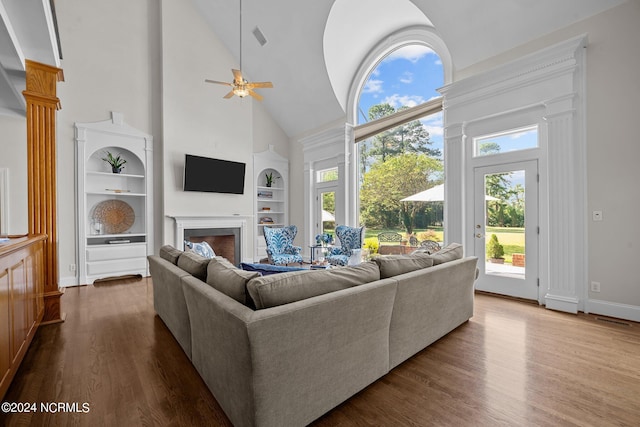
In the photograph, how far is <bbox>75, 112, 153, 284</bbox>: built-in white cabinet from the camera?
5.20 meters

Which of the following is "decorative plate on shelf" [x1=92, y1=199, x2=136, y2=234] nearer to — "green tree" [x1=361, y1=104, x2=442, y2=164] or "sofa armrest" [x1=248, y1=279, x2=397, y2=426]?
"green tree" [x1=361, y1=104, x2=442, y2=164]

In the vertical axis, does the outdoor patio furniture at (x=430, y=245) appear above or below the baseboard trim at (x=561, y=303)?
above

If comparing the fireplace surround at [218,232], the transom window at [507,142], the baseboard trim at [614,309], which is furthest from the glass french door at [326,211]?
the baseboard trim at [614,309]

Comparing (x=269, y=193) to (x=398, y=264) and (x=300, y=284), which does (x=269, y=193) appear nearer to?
(x=398, y=264)

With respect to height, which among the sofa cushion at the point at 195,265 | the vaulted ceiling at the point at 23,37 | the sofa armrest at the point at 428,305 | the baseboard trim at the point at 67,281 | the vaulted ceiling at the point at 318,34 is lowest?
the baseboard trim at the point at 67,281

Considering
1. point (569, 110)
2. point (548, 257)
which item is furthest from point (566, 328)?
point (569, 110)

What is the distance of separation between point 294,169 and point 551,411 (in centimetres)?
692

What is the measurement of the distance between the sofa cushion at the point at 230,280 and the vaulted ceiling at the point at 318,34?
2487mm

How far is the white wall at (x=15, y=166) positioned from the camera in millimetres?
4562

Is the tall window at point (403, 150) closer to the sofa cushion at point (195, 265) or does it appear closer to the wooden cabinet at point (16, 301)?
the sofa cushion at point (195, 265)

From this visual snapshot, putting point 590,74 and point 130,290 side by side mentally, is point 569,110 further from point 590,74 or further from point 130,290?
point 130,290

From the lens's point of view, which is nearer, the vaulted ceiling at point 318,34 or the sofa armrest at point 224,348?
the sofa armrest at point 224,348

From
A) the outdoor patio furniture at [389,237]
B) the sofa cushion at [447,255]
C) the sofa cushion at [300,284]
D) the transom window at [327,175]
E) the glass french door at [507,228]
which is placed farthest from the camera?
the transom window at [327,175]

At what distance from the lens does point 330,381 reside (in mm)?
1711
